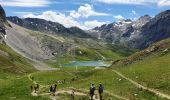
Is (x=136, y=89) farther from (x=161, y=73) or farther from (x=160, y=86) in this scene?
(x=161, y=73)

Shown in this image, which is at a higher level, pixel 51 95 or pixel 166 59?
pixel 166 59

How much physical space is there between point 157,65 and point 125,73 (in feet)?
27.2

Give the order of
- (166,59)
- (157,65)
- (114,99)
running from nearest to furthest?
(114,99) → (157,65) → (166,59)

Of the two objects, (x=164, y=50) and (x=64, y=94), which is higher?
(x=164, y=50)

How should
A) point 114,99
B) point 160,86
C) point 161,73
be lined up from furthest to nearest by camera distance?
point 161,73, point 160,86, point 114,99

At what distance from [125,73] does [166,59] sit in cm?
1181

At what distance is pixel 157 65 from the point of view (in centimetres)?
9488

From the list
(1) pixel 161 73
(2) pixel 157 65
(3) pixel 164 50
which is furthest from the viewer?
Result: (3) pixel 164 50

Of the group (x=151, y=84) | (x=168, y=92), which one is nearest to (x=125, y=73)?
(x=151, y=84)

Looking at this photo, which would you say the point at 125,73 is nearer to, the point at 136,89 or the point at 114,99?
the point at 136,89

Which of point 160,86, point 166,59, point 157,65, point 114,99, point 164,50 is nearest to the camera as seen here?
point 114,99

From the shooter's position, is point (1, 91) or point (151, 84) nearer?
point (151, 84)

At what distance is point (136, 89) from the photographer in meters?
74.0

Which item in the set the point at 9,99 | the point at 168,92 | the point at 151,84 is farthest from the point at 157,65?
the point at 9,99
